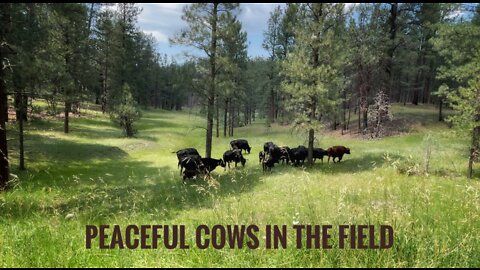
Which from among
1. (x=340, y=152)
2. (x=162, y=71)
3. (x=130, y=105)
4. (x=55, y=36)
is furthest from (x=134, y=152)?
(x=162, y=71)

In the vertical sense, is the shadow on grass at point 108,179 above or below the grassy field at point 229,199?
below

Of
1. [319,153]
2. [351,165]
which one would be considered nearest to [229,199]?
[351,165]

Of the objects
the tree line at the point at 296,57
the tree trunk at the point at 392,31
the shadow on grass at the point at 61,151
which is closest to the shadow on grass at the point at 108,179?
the shadow on grass at the point at 61,151

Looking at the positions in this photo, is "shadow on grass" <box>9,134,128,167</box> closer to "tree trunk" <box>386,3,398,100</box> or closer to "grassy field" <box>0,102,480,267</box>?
"grassy field" <box>0,102,480,267</box>

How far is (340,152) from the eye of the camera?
880 inches

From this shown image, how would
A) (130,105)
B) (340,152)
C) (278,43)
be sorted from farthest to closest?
1. (278,43)
2. (130,105)
3. (340,152)

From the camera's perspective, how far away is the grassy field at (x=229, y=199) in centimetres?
420

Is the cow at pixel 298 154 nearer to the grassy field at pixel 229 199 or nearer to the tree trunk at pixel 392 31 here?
the grassy field at pixel 229 199

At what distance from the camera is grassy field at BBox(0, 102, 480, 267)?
4.20 m

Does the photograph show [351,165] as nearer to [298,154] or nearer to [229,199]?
[298,154]

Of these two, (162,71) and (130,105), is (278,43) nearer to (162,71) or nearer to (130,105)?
(130,105)

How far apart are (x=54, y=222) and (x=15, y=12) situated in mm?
13693

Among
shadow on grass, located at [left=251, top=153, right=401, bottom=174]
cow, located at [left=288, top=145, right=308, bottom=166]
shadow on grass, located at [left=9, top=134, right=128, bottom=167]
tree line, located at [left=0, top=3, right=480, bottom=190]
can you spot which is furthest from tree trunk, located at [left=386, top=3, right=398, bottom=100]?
shadow on grass, located at [left=9, top=134, right=128, bottom=167]

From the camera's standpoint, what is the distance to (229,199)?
22.6ft
